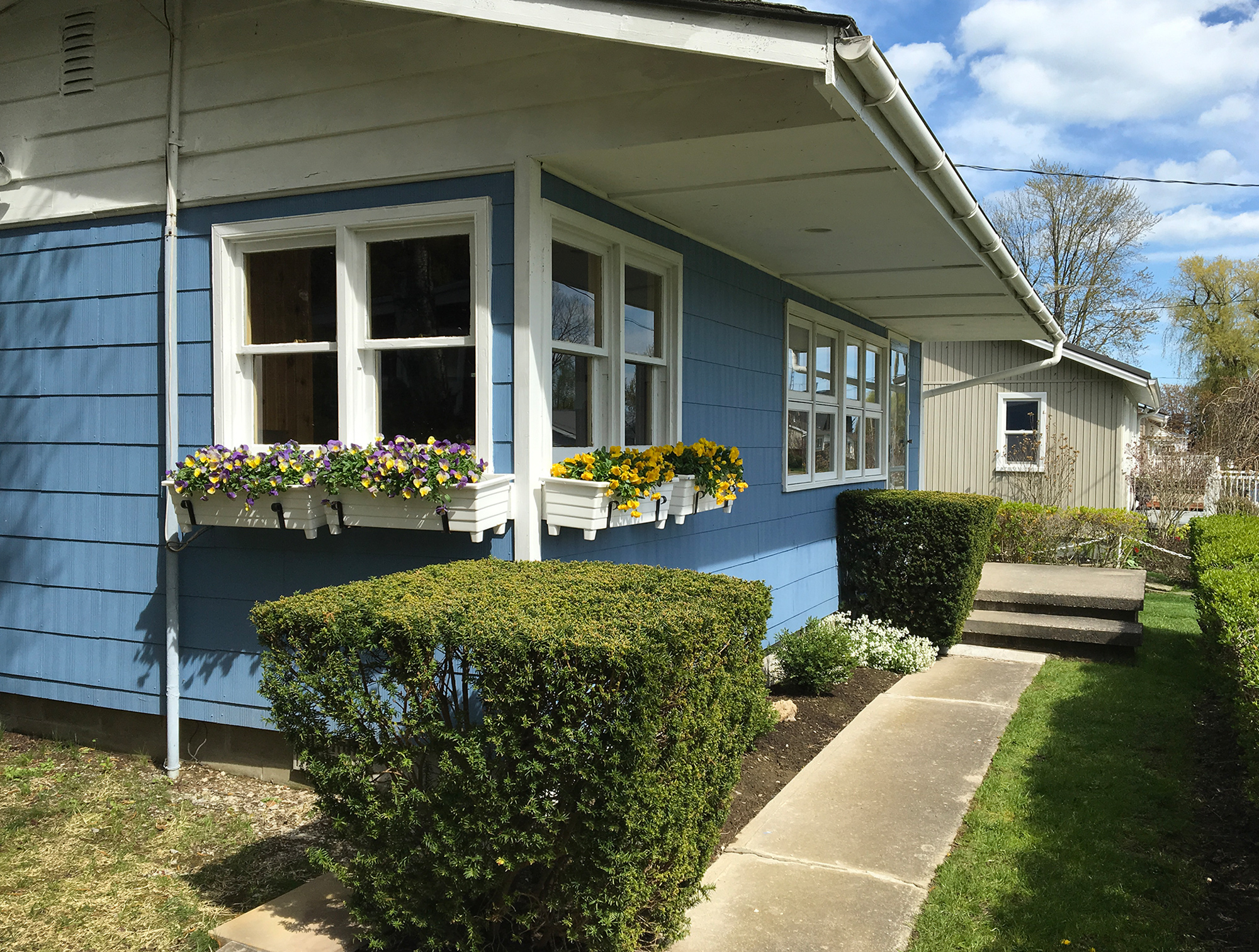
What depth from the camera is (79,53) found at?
4.87 meters

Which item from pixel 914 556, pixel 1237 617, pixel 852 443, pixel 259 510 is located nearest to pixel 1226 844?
pixel 1237 617

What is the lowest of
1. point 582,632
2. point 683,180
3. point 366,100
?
point 582,632

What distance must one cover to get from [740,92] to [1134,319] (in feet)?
93.4

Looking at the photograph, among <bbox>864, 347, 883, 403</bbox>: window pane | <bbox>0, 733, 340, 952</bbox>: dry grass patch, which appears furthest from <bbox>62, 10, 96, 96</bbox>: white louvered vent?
<bbox>864, 347, 883, 403</bbox>: window pane

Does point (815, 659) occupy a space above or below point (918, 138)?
below

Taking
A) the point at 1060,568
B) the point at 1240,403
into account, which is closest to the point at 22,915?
the point at 1060,568

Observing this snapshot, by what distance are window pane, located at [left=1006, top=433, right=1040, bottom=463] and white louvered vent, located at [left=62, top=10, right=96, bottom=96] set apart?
16.1 m

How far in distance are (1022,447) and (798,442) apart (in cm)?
1201

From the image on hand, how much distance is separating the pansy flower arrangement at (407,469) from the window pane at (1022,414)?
16005 millimetres

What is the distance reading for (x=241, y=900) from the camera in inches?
135

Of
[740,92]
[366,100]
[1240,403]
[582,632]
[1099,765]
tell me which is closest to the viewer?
[582,632]

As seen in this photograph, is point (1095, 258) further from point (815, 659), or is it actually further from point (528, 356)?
point (528, 356)

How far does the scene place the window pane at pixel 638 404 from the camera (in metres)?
4.88

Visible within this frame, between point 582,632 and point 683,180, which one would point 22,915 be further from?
point 683,180
